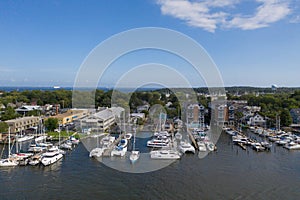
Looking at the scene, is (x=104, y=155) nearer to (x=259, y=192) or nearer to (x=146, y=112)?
(x=259, y=192)

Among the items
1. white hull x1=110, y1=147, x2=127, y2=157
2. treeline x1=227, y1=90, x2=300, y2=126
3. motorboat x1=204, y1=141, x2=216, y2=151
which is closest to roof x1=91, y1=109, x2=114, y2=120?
white hull x1=110, y1=147, x2=127, y2=157

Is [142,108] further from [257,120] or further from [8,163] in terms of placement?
[8,163]

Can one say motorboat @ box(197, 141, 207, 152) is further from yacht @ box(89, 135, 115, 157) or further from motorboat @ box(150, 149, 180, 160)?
yacht @ box(89, 135, 115, 157)

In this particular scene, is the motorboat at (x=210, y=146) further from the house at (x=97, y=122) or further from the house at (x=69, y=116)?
the house at (x=69, y=116)

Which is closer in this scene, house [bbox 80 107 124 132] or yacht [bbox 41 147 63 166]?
yacht [bbox 41 147 63 166]

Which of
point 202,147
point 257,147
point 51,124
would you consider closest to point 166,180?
point 202,147
